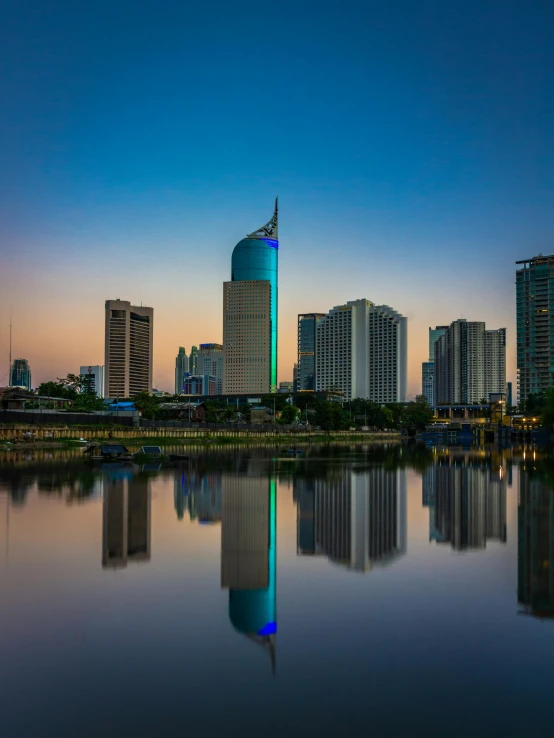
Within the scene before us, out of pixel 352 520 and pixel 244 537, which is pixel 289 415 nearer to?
pixel 352 520

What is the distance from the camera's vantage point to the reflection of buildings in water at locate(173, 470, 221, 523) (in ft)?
101

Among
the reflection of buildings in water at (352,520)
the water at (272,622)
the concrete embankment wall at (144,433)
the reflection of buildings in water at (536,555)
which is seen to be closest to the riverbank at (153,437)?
the concrete embankment wall at (144,433)

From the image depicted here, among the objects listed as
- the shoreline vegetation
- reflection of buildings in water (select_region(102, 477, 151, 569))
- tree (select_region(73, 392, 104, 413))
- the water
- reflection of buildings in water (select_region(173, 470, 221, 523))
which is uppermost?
tree (select_region(73, 392, 104, 413))

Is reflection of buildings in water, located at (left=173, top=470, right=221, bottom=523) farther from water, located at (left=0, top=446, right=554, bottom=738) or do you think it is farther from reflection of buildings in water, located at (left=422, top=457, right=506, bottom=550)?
reflection of buildings in water, located at (left=422, top=457, right=506, bottom=550)

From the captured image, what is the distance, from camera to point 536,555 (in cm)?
2155

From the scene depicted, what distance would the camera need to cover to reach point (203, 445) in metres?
104

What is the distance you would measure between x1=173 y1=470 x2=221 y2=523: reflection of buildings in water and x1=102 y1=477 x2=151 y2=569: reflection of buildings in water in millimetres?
1796

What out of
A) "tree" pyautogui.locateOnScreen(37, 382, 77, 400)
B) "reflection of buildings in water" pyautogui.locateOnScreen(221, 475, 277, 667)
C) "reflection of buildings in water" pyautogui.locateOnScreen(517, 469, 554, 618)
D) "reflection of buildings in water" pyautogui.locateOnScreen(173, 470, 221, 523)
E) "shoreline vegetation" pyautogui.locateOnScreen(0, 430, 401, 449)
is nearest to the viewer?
"reflection of buildings in water" pyautogui.locateOnScreen(221, 475, 277, 667)

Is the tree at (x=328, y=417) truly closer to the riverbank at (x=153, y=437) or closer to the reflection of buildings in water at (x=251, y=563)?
the riverbank at (x=153, y=437)

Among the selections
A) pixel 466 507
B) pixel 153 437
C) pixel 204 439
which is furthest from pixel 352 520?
pixel 204 439

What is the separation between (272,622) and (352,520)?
15305 mm

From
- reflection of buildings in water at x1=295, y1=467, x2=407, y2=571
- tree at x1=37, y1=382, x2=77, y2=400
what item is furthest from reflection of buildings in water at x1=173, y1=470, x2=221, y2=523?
tree at x1=37, y1=382, x2=77, y2=400

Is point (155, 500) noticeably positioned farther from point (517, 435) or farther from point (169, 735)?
point (517, 435)

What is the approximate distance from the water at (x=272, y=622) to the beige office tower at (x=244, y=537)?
131 mm
